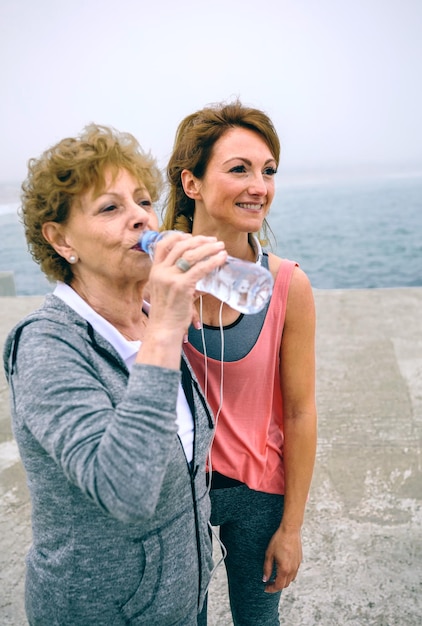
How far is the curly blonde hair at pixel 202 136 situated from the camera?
1689 mm

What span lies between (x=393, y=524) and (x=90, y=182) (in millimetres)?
2447

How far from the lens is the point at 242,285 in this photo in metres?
1.48

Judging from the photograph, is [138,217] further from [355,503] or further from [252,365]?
[355,503]

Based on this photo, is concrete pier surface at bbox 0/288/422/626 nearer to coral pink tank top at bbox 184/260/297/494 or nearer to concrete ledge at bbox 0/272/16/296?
coral pink tank top at bbox 184/260/297/494

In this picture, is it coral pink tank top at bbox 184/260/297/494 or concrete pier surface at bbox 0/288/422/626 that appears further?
concrete pier surface at bbox 0/288/422/626

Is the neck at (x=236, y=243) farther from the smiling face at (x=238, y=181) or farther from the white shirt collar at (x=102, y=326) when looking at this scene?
the white shirt collar at (x=102, y=326)

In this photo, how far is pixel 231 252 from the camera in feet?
5.60

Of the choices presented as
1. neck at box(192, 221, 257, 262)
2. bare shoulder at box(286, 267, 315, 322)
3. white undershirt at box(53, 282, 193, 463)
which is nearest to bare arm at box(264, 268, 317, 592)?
bare shoulder at box(286, 267, 315, 322)

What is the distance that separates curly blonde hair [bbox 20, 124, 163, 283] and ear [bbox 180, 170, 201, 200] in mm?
342

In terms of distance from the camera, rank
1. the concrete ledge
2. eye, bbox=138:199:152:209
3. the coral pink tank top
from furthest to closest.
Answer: the concrete ledge, the coral pink tank top, eye, bbox=138:199:152:209

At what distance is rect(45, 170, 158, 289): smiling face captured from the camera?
1274mm

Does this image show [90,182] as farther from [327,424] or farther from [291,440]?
[327,424]

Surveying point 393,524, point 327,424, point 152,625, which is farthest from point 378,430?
point 152,625

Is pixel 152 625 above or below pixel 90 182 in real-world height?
below
